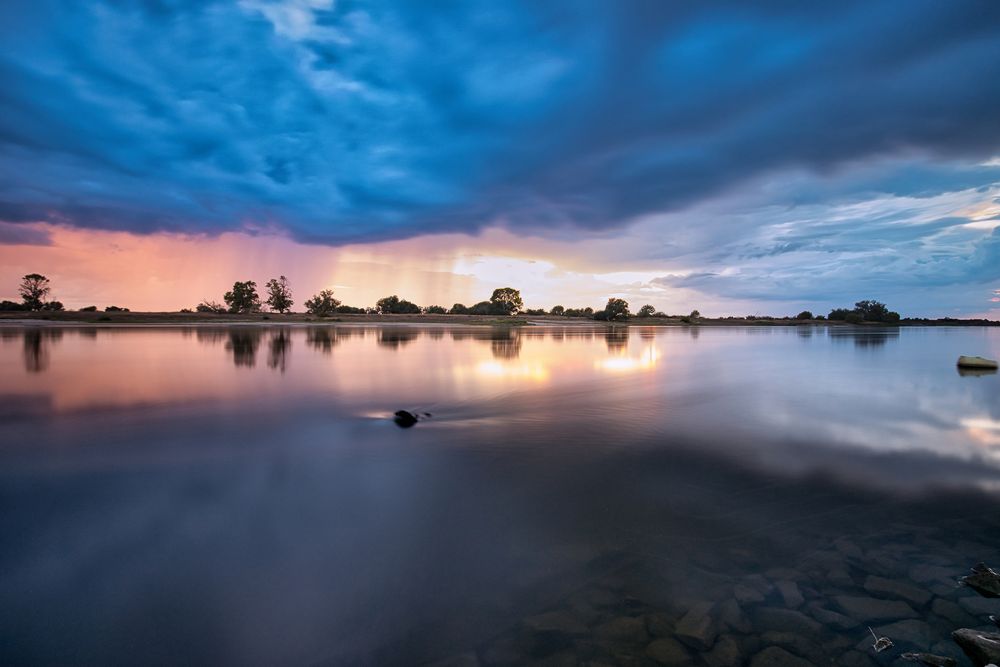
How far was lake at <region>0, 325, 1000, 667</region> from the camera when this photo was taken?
3808 millimetres

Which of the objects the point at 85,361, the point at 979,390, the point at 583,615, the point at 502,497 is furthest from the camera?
the point at 85,361

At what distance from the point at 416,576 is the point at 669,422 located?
893 centimetres

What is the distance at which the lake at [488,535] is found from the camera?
12.5 feet

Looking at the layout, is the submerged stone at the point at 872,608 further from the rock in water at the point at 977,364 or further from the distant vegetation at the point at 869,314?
the distant vegetation at the point at 869,314

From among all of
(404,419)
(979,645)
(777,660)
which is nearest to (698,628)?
(777,660)

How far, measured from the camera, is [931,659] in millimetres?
3486

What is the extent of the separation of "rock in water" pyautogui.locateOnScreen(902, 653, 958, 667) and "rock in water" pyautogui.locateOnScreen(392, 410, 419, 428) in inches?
381

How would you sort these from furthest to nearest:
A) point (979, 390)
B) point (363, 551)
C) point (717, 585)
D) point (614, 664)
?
point (979, 390) < point (363, 551) < point (717, 585) < point (614, 664)

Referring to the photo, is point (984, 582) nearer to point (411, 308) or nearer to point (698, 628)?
point (698, 628)

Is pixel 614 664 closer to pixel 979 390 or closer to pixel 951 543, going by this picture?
pixel 951 543

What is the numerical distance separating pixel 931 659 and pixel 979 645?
44 centimetres

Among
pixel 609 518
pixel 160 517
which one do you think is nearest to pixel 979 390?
pixel 609 518

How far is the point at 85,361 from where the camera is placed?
24.2m

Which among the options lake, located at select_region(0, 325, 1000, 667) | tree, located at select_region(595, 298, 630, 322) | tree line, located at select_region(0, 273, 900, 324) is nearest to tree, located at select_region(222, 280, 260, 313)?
tree line, located at select_region(0, 273, 900, 324)
